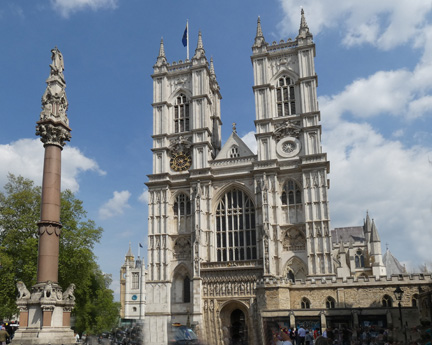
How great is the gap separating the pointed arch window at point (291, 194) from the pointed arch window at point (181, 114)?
1299cm

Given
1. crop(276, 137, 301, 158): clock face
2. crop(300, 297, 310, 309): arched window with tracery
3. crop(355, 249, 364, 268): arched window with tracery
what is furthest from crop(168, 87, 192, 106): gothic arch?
crop(355, 249, 364, 268): arched window with tracery

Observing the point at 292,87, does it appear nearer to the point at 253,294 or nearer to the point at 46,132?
the point at 253,294

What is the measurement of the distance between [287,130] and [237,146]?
18.6ft

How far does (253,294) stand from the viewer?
42.0 metres

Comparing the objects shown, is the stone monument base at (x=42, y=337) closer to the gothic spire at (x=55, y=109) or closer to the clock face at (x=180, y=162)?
the gothic spire at (x=55, y=109)

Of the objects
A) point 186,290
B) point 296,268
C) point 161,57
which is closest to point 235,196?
point 296,268

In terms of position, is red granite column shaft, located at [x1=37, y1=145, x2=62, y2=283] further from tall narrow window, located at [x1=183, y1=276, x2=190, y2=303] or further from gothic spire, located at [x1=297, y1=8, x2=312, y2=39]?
gothic spire, located at [x1=297, y1=8, x2=312, y2=39]

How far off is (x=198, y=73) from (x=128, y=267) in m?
48.7

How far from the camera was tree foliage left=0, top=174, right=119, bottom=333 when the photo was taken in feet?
114

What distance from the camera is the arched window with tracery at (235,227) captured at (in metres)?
45.5

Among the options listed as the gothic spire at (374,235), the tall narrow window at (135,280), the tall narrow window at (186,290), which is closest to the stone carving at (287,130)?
the tall narrow window at (186,290)

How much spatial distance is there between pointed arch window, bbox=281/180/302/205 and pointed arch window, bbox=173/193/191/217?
970cm

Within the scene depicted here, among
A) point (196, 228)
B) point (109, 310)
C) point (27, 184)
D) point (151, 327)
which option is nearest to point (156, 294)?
point (196, 228)

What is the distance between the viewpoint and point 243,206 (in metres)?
46.7
